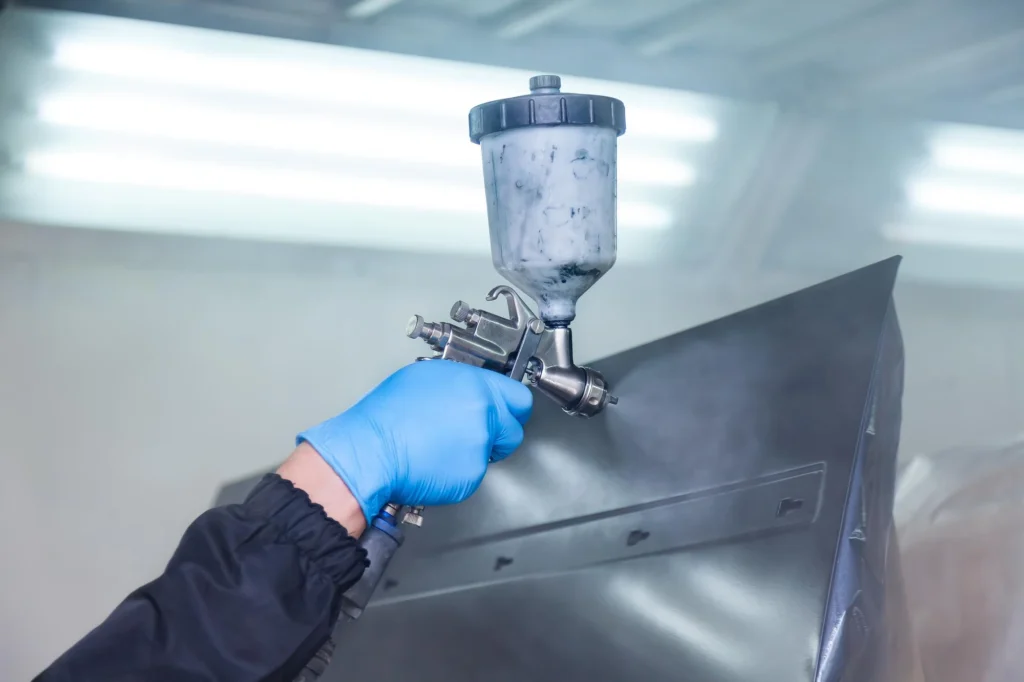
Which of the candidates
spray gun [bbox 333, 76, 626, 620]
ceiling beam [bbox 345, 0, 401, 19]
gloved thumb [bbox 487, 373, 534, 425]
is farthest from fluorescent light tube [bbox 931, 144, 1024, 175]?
ceiling beam [bbox 345, 0, 401, 19]

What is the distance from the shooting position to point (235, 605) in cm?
75

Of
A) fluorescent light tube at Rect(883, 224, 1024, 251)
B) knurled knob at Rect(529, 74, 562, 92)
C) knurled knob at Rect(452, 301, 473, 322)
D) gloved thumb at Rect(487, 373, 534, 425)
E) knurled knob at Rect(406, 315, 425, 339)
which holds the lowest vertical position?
gloved thumb at Rect(487, 373, 534, 425)

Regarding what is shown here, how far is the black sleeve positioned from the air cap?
0.39m

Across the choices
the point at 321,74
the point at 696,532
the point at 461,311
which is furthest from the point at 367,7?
the point at 696,532

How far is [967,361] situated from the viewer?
0.93m

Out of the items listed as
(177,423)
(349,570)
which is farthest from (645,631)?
(177,423)

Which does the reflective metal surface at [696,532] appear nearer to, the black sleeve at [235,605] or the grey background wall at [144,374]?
the black sleeve at [235,605]

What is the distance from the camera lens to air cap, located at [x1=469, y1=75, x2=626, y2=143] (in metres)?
0.81

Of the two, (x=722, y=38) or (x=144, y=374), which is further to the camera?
(x=144, y=374)

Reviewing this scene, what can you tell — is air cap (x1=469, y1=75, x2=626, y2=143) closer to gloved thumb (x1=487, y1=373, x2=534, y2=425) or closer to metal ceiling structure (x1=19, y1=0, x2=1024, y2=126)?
gloved thumb (x1=487, y1=373, x2=534, y2=425)

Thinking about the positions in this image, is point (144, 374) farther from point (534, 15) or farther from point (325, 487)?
point (534, 15)

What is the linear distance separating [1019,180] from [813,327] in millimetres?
280

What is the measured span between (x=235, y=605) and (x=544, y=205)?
0.45m

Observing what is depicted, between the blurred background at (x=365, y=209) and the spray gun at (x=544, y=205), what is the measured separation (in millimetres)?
365
